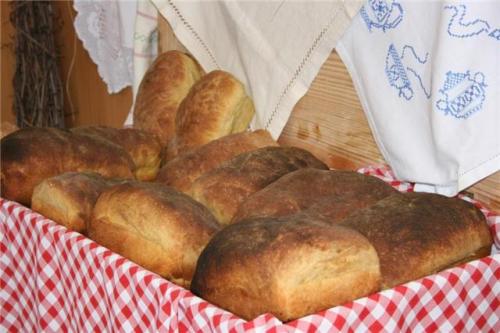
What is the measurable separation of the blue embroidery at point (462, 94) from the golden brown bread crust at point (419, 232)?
0.48ft

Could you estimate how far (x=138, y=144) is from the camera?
1.52 m

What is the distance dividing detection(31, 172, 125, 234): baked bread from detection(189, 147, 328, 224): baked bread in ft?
0.56

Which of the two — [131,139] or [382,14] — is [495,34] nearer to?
[382,14]

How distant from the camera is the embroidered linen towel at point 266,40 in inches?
53.2

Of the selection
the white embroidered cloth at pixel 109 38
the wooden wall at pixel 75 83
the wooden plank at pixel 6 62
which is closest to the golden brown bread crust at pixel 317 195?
the white embroidered cloth at pixel 109 38

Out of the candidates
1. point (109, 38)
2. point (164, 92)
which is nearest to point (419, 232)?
point (164, 92)

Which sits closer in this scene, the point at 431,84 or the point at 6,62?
the point at 431,84

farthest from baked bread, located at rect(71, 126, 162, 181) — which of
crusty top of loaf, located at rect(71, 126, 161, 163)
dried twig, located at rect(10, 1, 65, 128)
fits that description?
dried twig, located at rect(10, 1, 65, 128)

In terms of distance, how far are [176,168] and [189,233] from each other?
13.5 inches

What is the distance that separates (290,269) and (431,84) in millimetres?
447

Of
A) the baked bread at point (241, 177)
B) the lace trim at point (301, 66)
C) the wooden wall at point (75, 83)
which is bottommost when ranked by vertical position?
the wooden wall at point (75, 83)

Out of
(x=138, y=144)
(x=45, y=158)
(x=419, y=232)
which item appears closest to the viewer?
(x=419, y=232)

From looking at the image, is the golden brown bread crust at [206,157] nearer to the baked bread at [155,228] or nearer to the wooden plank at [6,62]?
the baked bread at [155,228]

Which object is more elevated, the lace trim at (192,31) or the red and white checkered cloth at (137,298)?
the lace trim at (192,31)
